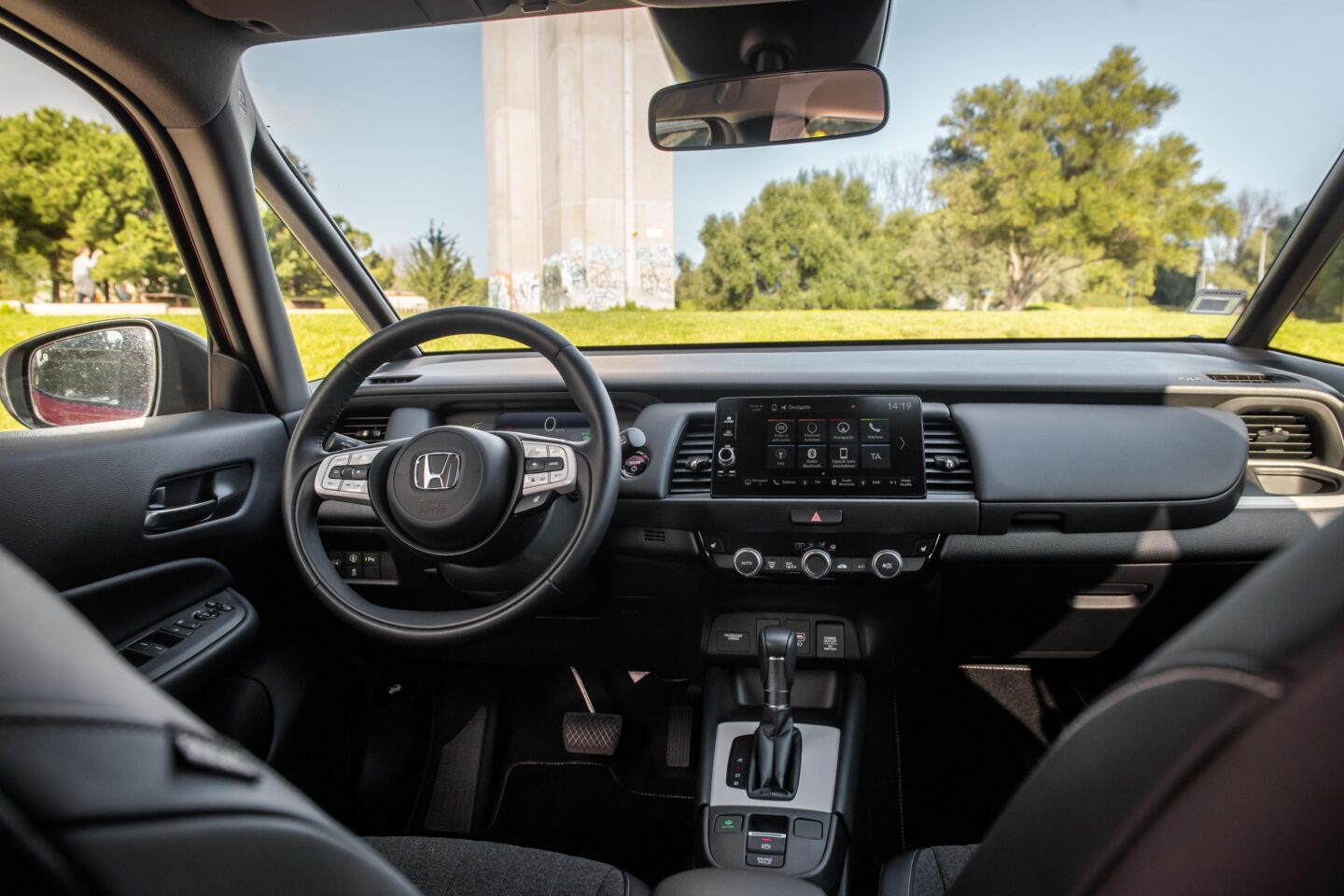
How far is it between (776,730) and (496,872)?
0.89 m

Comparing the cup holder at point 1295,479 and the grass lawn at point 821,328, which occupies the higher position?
the grass lawn at point 821,328

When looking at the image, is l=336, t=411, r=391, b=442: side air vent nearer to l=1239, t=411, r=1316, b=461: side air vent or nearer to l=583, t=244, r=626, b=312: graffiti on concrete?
l=583, t=244, r=626, b=312: graffiti on concrete

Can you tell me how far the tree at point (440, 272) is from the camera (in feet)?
10.2

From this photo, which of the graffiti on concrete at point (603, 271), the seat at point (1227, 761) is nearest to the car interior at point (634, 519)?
the seat at point (1227, 761)

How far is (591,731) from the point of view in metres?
2.76

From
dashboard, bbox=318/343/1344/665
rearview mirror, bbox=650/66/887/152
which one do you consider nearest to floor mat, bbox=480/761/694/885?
dashboard, bbox=318/343/1344/665

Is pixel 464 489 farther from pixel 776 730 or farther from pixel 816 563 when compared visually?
pixel 776 730

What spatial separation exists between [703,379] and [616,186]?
9.96 feet

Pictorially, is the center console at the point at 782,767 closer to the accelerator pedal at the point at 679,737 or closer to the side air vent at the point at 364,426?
the accelerator pedal at the point at 679,737

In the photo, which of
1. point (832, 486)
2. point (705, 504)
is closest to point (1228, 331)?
point (832, 486)

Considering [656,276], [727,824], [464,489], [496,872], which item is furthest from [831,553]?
[656,276]

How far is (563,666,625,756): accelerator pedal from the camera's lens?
2729 mm

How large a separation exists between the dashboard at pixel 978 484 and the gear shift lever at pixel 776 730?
0.17m

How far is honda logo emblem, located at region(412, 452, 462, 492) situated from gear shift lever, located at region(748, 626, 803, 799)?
2.85ft
